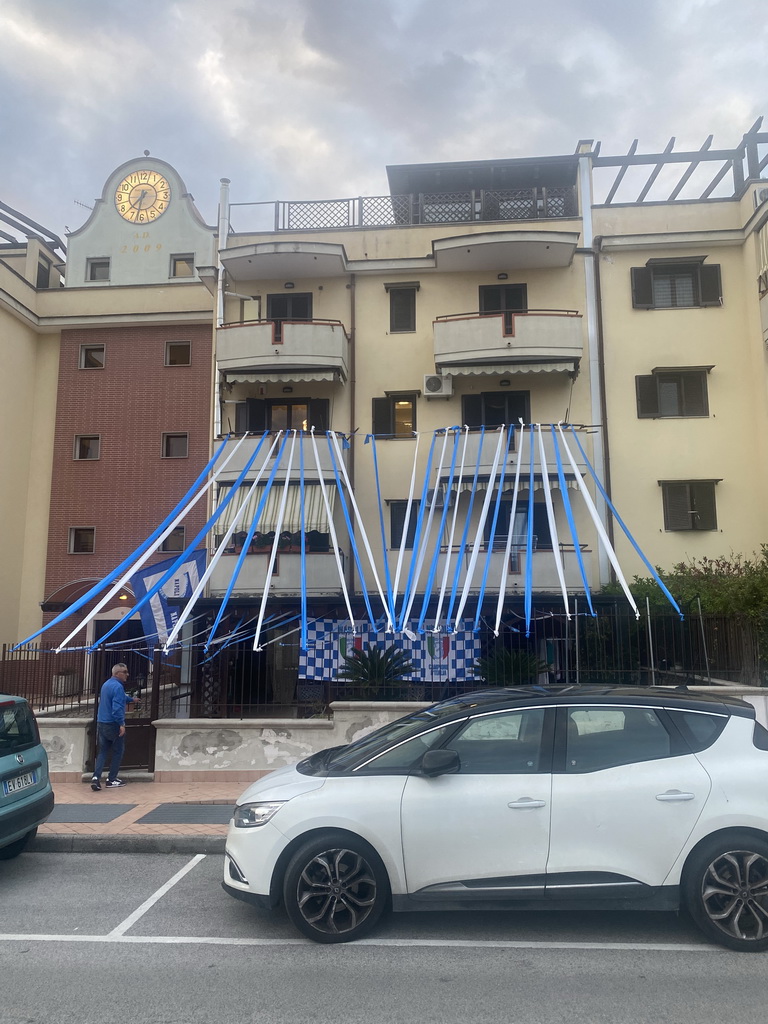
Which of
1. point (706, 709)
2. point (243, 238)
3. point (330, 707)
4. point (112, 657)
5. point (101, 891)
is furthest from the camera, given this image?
point (243, 238)

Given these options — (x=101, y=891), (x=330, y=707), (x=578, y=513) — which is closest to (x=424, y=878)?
(x=101, y=891)

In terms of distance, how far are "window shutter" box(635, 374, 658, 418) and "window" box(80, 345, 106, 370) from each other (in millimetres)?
15151

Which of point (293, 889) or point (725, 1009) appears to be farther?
point (293, 889)

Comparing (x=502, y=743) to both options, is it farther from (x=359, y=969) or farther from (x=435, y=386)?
(x=435, y=386)

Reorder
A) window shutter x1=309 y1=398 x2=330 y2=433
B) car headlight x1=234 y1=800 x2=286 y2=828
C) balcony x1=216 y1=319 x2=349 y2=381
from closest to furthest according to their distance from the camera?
car headlight x1=234 y1=800 x2=286 y2=828, balcony x1=216 y1=319 x2=349 y2=381, window shutter x1=309 y1=398 x2=330 y2=433

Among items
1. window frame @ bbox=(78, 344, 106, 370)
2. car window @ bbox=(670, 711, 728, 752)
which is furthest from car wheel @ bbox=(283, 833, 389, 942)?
window frame @ bbox=(78, 344, 106, 370)

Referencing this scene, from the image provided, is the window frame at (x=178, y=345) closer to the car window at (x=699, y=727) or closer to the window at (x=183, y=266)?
the window at (x=183, y=266)

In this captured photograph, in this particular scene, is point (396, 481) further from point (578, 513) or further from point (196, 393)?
point (196, 393)

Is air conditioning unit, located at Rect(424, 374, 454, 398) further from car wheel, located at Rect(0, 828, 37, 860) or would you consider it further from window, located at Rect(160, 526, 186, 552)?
car wheel, located at Rect(0, 828, 37, 860)

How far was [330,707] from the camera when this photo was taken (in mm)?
11453

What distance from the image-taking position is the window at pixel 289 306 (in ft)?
68.5

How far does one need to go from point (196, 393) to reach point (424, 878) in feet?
62.1

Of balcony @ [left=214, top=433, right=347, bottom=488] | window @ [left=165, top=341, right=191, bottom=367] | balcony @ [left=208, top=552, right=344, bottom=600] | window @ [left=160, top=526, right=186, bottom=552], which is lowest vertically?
balcony @ [left=208, top=552, right=344, bottom=600]

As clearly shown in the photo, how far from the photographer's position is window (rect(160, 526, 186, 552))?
21.5 m
